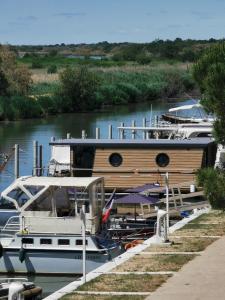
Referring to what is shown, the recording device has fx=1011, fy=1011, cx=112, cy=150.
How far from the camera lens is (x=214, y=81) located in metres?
17.4

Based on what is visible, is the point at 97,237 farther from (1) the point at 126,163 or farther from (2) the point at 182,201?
(1) the point at 126,163

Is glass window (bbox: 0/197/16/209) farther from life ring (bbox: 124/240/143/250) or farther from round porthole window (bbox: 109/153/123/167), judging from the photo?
round porthole window (bbox: 109/153/123/167)

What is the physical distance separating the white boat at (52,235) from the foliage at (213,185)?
6410 millimetres

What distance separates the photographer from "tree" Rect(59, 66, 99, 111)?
9356 cm

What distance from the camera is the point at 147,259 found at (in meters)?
19.3

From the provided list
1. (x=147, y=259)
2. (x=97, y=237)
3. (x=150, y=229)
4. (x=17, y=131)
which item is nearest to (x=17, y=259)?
(x=97, y=237)

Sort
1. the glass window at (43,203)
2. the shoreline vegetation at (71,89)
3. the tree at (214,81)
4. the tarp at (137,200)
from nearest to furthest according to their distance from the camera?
the tree at (214,81)
the glass window at (43,203)
the tarp at (137,200)
the shoreline vegetation at (71,89)

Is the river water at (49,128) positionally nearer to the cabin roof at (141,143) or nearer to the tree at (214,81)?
the cabin roof at (141,143)

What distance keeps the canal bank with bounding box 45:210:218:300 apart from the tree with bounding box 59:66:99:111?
70.3 metres

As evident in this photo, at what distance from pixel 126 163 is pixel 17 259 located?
9.35 meters

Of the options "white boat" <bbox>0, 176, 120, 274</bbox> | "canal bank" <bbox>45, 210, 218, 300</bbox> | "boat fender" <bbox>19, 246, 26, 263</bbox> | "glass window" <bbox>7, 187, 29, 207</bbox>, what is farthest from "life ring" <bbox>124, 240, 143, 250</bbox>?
"glass window" <bbox>7, 187, 29, 207</bbox>

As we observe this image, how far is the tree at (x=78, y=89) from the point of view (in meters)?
93.6

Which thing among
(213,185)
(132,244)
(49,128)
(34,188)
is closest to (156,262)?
(213,185)

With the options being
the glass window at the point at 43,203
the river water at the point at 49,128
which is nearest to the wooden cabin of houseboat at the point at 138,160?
the river water at the point at 49,128
